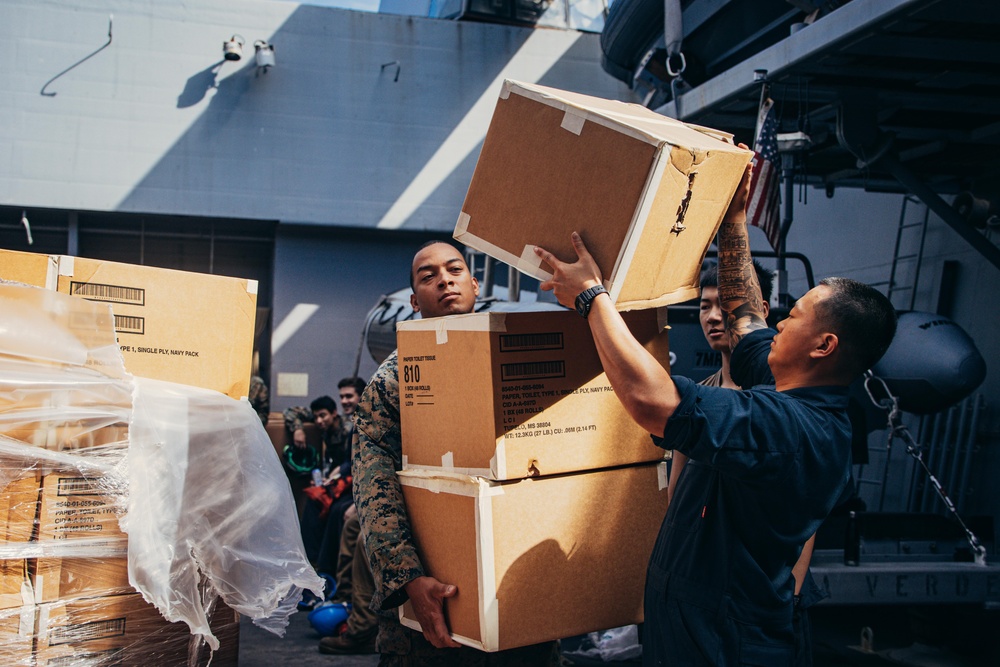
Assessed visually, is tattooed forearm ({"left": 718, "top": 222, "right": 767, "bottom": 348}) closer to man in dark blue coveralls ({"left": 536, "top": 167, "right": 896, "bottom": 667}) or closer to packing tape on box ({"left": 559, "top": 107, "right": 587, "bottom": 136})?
man in dark blue coveralls ({"left": 536, "top": 167, "right": 896, "bottom": 667})

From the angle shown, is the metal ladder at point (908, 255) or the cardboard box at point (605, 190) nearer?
the cardboard box at point (605, 190)

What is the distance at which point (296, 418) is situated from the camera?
9.17m

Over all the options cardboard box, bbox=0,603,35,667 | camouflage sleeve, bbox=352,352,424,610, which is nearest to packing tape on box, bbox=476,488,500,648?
camouflage sleeve, bbox=352,352,424,610

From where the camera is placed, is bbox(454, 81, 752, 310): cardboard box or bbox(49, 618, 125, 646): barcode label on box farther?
bbox(49, 618, 125, 646): barcode label on box

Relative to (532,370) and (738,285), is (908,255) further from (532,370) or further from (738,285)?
(532,370)

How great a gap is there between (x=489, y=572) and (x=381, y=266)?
11.1 meters

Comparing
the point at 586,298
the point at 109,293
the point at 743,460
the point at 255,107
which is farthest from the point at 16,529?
the point at 255,107

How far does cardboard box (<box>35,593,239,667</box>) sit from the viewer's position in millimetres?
2418

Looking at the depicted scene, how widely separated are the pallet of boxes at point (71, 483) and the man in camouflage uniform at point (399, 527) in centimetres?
63

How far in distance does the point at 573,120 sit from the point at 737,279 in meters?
0.79

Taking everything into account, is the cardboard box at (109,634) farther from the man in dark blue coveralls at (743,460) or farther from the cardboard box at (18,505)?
the man in dark blue coveralls at (743,460)

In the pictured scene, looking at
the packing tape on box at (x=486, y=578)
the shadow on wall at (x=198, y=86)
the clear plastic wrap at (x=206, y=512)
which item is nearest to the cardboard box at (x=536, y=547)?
the packing tape on box at (x=486, y=578)

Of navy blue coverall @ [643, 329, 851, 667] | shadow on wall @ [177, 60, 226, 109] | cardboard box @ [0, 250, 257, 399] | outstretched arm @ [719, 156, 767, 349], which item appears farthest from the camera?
shadow on wall @ [177, 60, 226, 109]

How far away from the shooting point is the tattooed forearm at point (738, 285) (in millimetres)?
2531
